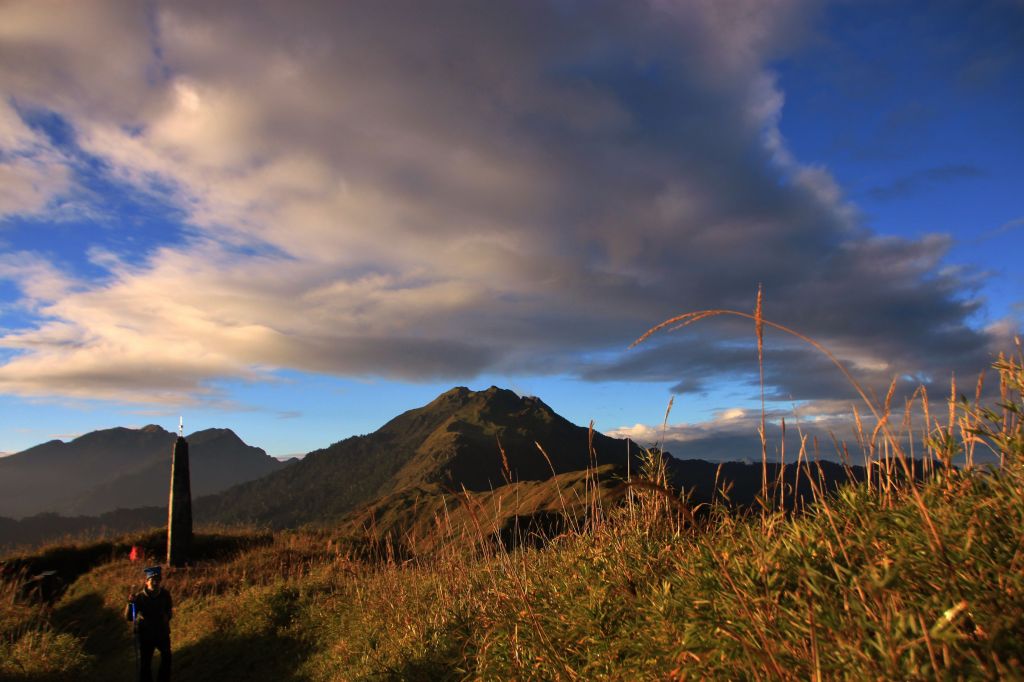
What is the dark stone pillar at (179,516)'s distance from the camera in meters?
22.3

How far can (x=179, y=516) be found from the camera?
22.8 m

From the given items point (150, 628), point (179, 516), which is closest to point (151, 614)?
point (150, 628)

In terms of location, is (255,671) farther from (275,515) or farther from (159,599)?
(275,515)

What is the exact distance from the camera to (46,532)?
158625 millimetres

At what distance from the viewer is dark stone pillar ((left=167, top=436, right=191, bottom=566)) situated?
22.3 meters

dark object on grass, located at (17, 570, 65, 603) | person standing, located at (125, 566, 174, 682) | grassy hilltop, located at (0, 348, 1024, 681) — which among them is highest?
grassy hilltop, located at (0, 348, 1024, 681)

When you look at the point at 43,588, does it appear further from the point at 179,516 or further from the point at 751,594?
the point at 751,594

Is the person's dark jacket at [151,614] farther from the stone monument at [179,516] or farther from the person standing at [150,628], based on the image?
the stone monument at [179,516]

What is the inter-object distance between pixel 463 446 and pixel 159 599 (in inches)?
3349

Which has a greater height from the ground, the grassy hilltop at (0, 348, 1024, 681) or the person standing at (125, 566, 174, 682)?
the grassy hilltop at (0, 348, 1024, 681)

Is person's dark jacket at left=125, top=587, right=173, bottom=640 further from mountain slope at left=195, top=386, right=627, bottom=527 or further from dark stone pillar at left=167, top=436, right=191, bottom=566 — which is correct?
mountain slope at left=195, top=386, right=627, bottom=527

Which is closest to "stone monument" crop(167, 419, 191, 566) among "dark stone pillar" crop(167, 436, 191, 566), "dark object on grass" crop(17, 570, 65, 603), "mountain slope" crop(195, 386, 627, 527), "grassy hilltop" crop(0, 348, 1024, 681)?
"dark stone pillar" crop(167, 436, 191, 566)

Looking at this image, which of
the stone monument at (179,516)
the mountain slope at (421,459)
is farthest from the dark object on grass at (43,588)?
the mountain slope at (421,459)

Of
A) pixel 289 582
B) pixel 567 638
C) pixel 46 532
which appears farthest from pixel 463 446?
pixel 46 532
